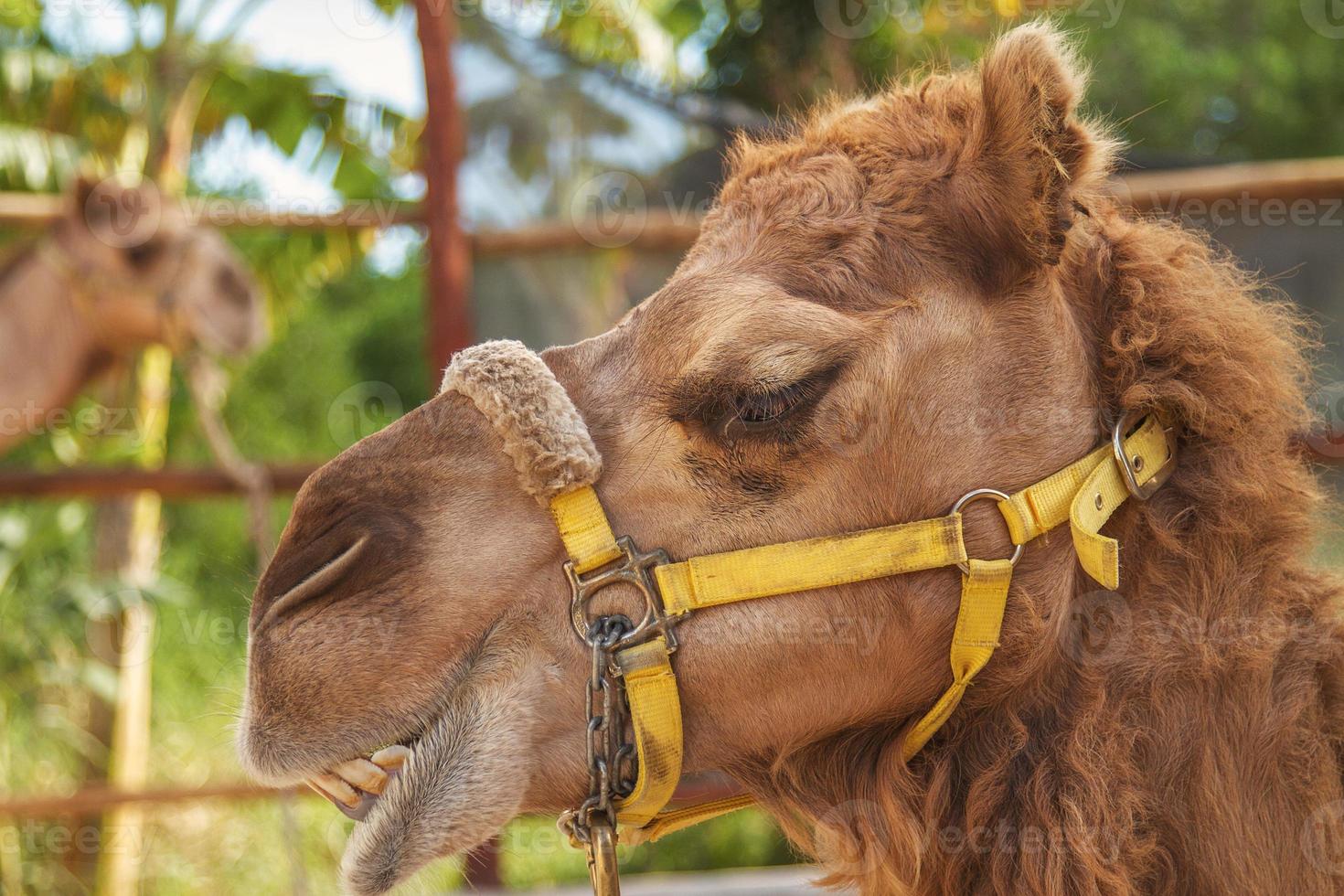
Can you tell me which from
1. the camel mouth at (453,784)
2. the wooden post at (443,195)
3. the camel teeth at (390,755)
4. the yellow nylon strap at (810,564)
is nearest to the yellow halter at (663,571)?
the yellow nylon strap at (810,564)

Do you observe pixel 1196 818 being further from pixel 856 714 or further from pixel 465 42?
pixel 465 42

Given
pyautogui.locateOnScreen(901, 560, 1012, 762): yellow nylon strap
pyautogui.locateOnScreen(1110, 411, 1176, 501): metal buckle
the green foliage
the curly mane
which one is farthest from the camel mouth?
the green foliage

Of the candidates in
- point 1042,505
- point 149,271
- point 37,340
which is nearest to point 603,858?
point 1042,505

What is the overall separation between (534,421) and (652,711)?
0.48 m

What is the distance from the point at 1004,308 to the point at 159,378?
684 centimetres

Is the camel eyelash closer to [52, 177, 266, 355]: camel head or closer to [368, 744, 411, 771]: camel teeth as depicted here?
[368, 744, 411, 771]: camel teeth

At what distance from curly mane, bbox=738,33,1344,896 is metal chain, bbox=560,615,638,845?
28 centimetres

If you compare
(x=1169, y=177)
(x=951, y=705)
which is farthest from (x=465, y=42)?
(x=951, y=705)

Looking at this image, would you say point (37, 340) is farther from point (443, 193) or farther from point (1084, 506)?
point (1084, 506)

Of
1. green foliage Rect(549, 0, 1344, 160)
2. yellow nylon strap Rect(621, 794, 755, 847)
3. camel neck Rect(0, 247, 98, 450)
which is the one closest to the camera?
yellow nylon strap Rect(621, 794, 755, 847)

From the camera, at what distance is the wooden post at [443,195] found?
4.39 m

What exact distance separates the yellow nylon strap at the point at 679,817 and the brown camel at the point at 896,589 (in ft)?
0.42

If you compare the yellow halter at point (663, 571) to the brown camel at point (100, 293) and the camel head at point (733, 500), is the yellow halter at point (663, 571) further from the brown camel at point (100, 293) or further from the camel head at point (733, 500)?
the brown camel at point (100, 293)

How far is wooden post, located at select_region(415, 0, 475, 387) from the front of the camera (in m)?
4.39
